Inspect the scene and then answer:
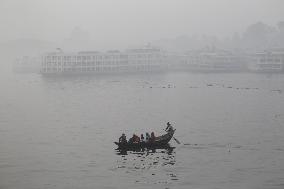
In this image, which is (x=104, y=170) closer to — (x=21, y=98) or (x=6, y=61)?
(x=21, y=98)

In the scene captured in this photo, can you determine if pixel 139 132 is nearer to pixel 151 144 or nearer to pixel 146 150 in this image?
pixel 151 144

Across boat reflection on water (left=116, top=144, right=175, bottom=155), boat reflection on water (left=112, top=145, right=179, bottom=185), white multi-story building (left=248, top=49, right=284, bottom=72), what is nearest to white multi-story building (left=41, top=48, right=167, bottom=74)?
white multi-story building (left=248, top=49, right=284, bottom=72)

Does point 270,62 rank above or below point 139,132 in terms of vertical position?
above

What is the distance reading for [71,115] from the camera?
1898 inches

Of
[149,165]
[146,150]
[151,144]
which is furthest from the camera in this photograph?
[151,144]

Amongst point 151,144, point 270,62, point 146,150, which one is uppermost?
point 270,62

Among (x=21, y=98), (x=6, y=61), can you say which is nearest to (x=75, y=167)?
(x=21, y=98)

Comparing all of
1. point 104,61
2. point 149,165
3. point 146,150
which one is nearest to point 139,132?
point 146,150

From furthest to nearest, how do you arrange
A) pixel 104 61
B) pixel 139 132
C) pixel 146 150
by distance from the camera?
1. pixel 104 61
2. pixel 139 132
3. pixel 146 150

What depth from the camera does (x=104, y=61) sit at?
11512cm

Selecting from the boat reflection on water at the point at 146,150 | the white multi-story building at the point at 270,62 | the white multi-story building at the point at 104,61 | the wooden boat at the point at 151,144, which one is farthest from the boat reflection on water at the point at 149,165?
the white multi-story building at the point at 270,62

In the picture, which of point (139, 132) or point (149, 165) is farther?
point (139, 132)

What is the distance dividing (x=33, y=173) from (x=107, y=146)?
7.82m

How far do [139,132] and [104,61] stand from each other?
76951 millimetres
